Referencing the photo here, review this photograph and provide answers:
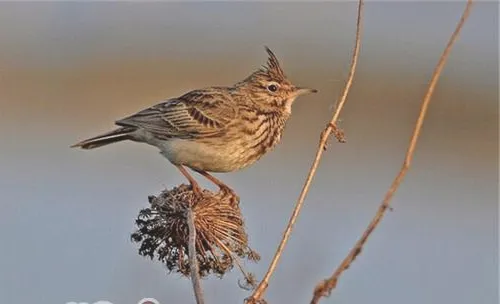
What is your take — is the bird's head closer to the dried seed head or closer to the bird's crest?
the bird's crest

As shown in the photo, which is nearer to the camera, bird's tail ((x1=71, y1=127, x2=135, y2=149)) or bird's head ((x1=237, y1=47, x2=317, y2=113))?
bird's tail ((x1=71, y1=127, x2=135, y2=149))

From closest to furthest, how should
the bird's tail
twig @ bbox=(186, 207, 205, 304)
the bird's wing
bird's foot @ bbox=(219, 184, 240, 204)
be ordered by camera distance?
1. twig @ bbox=(186, 207, 205, 304)
2. bird's foot @ bbox=(219, 184, 240, 204)
3. the bird's tail
4. the bird's wing

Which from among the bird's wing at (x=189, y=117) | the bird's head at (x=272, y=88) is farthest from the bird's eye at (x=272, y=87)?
the bird's wing at (x=189, y=117)

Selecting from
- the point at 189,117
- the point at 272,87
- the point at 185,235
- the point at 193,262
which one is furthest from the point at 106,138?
the point at 193,262

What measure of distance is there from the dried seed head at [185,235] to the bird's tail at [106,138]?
38.7 inches

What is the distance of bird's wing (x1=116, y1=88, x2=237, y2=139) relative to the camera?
5199 millimetres

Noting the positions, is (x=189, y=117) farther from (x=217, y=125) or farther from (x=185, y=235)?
(x=185, y=235)

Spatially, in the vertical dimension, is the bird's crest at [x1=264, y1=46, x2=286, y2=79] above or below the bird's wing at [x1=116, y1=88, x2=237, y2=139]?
above

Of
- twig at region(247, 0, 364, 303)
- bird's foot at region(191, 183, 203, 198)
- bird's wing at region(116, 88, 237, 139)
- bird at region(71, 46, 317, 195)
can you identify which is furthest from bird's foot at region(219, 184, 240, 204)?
twig at region(247, 0, 364, 303)

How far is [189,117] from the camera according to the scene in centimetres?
528

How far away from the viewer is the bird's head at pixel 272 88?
209 inches

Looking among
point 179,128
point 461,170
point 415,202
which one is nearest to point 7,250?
point 179,128

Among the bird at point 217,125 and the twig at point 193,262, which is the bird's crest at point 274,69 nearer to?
the bird at point 217,125

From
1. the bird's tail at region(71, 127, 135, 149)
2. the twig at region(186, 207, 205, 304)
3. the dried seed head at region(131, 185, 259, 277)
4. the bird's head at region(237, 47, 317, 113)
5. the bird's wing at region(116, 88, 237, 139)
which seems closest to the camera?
the twig at region(186, 207, 205, 304)
